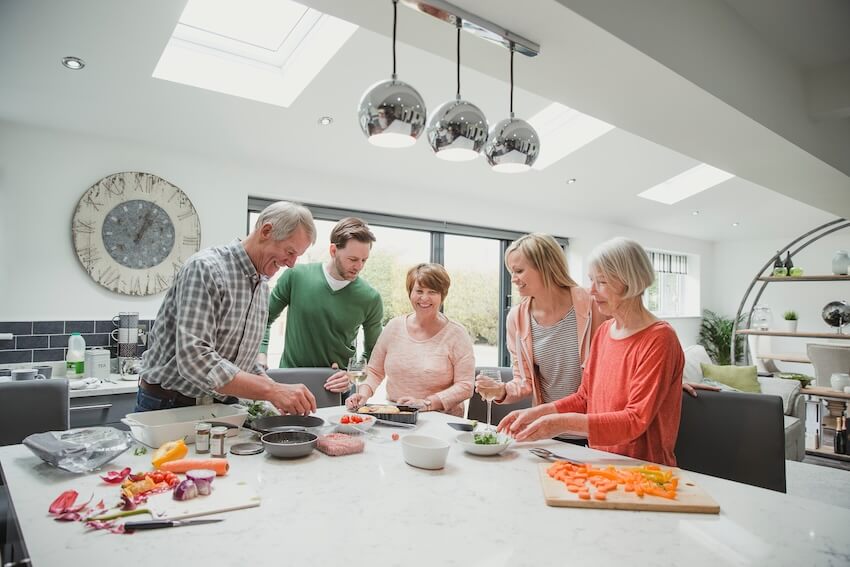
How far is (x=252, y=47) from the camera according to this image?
3.17 metres

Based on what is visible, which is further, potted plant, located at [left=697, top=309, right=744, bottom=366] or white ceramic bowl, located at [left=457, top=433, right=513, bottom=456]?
potted plant, located at [left=697, top=309, right=744, bottom=366]

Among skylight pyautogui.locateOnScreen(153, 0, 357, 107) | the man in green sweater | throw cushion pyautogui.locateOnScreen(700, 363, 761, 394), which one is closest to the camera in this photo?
the man in green sweater

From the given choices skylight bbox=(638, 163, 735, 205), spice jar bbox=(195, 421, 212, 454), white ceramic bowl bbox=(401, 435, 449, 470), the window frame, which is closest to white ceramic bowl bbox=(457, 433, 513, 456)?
white ceramic bowl bbox=(401, 435, 449, 470)

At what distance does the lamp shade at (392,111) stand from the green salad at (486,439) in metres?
0.94

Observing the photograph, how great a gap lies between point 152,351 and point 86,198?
209 centimetres

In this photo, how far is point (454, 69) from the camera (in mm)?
3303

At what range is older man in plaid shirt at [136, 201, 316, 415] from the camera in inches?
59.2

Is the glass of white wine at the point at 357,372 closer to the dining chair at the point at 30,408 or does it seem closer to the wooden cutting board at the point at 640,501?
the wooden cutting board at the point at 640,501

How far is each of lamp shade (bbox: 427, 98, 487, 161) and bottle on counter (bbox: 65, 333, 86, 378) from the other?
8.96 ft

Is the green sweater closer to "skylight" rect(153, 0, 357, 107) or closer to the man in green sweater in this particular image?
the man in green sweater

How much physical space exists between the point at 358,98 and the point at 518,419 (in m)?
2.58

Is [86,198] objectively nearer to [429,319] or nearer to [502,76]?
[429,319]

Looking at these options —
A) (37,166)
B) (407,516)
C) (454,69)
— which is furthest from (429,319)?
(37,166)

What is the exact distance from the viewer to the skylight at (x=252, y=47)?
9.69 feet
